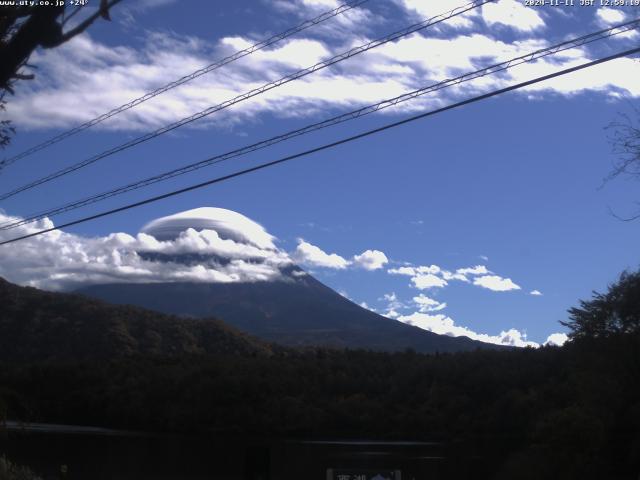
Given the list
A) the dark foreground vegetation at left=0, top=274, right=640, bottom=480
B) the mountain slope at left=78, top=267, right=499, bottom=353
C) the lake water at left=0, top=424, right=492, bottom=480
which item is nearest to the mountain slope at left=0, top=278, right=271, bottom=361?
the dark foreground vegetation at left=0, top=274, right=640, bottom=480

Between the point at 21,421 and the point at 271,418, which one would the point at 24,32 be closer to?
the point at 21,421

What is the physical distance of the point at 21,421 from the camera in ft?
31.5

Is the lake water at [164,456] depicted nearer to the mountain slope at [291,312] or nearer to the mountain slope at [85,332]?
the mountain slope at [85,332]

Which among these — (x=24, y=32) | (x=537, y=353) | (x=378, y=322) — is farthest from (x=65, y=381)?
(x=378, y=322)

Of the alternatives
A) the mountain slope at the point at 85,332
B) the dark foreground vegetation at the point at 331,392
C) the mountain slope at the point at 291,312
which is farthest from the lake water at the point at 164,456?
the mountain slope at the point at 291,312

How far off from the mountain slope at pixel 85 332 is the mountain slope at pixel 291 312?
2086cm

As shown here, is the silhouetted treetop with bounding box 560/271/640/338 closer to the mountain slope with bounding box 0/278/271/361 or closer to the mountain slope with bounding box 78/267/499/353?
the mountain slope with bounding box 0/278/271/361

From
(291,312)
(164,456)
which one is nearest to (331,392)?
(164,456)

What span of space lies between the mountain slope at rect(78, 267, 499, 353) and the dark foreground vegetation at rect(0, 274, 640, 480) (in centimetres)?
2715

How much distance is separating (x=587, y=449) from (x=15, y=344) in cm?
3586

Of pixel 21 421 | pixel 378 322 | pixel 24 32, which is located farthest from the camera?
pixel 378 322

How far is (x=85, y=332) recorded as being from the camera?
5119cm

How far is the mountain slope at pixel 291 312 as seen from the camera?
85056mm

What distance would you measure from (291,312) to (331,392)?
64630 mm
